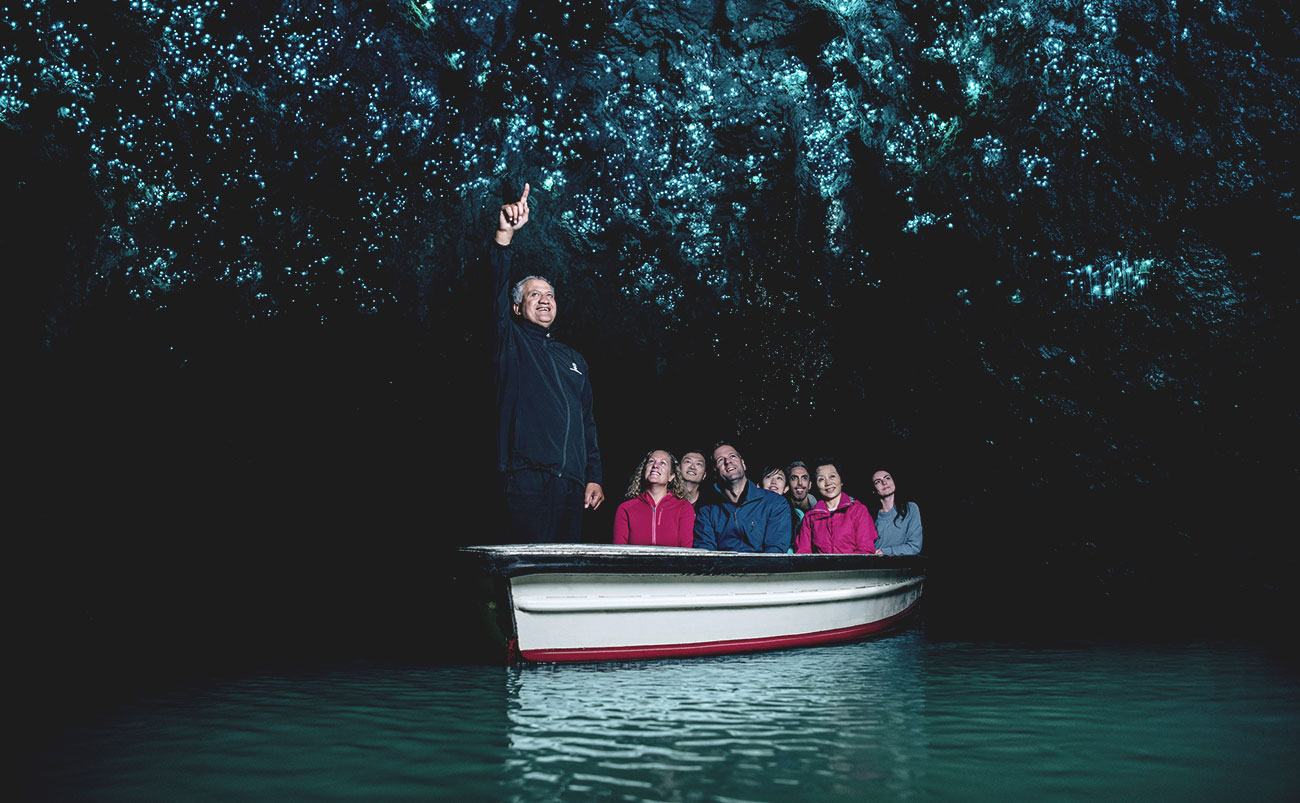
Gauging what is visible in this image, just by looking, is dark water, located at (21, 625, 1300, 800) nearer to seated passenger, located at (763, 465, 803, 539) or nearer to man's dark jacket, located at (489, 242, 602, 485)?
man's dark jacket, located at (489, 242, 602, 485)

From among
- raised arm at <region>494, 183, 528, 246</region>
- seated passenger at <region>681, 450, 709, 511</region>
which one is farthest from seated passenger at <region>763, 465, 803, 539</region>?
raised arm at <region>494, 183, 528, 246</region>

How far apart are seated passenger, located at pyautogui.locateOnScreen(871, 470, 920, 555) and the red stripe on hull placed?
1579mm


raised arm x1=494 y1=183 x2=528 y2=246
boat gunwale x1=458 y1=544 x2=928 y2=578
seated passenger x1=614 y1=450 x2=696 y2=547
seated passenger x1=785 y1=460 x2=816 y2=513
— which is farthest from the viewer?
seated passenger x1=785 y1=460 x2=816 y2=513

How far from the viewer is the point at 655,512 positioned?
17.2 ft

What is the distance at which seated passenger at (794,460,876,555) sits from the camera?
596 centimetres

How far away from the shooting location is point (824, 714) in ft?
9.02

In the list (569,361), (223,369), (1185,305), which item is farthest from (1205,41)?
(223,369)

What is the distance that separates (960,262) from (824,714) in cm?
633

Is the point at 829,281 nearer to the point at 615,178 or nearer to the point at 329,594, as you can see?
the point at 615,178

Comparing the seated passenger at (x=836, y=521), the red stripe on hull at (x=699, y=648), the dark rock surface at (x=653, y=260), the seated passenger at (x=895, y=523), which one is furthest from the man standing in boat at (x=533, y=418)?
the dark rock surface at (x=653, y=260)

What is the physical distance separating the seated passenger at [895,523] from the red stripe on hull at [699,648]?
5.18 feet

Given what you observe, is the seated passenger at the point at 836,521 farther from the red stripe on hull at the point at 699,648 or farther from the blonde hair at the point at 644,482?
the blonde hair at the point at 644,482

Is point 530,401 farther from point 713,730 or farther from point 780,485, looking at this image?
point 780,485

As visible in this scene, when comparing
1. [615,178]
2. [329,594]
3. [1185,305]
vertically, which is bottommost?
→ [329,594]
